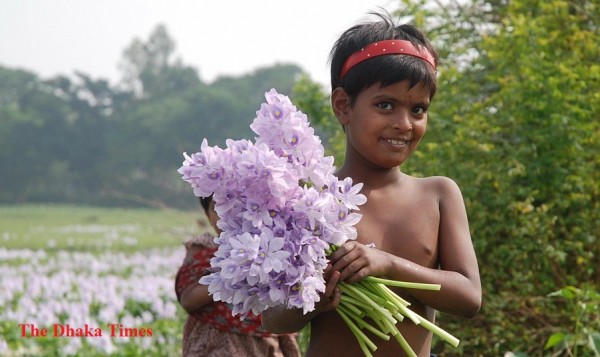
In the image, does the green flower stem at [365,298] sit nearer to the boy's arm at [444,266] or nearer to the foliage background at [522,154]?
the boy's arm at [444,266]

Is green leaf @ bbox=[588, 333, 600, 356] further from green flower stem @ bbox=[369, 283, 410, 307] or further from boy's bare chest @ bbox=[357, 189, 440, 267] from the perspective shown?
green flower stem @ bbox=[369, 283, 410, 307]

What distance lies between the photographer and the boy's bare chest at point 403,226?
2.26 meters

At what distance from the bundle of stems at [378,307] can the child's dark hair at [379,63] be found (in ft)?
1.66

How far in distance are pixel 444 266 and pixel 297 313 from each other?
1.35 feet

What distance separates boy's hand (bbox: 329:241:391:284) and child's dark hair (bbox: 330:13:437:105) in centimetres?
45

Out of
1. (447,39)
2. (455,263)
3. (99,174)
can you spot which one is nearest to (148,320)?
(447,39)

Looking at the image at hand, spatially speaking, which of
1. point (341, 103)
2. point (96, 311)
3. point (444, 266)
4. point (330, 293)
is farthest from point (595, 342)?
point (96, 311)

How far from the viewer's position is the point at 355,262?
6.48ft

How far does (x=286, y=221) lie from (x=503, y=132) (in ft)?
10.1

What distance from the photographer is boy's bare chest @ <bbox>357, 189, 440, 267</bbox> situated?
2.26m

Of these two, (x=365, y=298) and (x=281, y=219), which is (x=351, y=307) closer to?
(x=365, y=298)

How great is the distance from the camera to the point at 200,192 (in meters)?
1.99

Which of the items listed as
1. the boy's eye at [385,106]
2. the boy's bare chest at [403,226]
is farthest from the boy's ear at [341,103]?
the boy's bare chest at [403,226]

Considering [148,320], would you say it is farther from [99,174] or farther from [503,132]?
[99,174]
